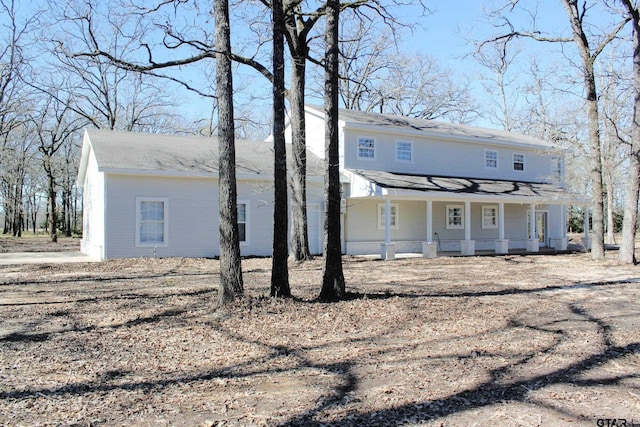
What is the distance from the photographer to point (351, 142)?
20.3m

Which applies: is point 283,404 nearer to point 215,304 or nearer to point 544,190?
point 215,304

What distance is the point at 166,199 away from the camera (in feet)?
54.7

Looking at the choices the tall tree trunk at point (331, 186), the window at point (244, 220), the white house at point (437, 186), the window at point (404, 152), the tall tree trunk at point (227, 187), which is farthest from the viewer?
the window at point (404, 152)

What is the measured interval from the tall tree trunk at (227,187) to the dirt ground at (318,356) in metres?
0.36

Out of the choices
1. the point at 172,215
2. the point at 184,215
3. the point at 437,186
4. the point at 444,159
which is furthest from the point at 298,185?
the point at 444,159

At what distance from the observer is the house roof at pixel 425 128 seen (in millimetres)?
20831

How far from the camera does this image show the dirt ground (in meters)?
4.01

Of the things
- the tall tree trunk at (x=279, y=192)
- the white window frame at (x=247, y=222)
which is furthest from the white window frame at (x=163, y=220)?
the tall tree trunk at (x=279, y=192)

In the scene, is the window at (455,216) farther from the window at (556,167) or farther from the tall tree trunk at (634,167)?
the tall tree trunk at (634,167)

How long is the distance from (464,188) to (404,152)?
3021 millimetres

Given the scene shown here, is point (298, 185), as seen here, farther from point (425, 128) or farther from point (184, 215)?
point (425, 128)

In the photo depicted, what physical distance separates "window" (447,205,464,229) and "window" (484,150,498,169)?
280cm

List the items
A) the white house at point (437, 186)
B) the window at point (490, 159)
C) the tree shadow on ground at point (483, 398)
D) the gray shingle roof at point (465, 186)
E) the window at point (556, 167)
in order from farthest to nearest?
the window at point (556, 167)
the window at point (490, 159)
the white house at point (437, 186)
the gray shingle roof at point (465, 186)
the tree shadow on ground at point (483, 398)

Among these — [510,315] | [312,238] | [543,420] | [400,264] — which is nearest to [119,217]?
[312,238]
